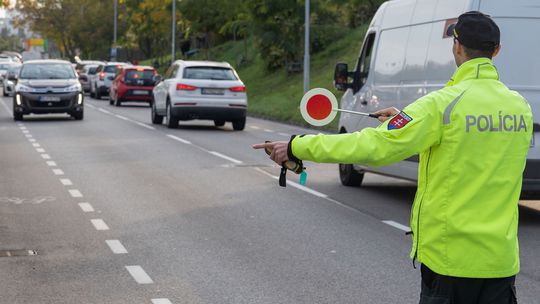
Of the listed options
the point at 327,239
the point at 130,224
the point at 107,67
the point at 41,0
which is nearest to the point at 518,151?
the point at 327,239

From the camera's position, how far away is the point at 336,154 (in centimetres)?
394

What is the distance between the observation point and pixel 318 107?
177 inches

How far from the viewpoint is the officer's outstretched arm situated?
394cm

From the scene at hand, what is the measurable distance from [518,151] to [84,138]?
792 inches

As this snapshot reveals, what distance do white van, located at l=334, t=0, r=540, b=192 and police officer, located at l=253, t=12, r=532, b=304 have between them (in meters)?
7.17

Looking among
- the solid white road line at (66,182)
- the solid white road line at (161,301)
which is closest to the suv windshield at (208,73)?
the solid white road line at (66,182)

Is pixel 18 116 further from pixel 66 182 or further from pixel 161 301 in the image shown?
pixel 161 301

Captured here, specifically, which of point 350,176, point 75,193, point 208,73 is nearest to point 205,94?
point 208,73

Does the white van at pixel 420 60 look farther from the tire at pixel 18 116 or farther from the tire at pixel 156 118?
the tire at pixel 18 116

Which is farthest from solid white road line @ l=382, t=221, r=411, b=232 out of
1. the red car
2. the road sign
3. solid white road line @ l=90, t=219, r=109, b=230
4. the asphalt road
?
the red car

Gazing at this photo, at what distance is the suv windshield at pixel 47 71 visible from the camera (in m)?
31.2

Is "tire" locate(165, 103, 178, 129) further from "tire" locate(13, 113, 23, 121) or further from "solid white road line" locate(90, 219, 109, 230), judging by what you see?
"solid white road line" locate(90, 219, 109, 230)

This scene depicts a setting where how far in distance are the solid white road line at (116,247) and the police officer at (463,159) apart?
5575 mm

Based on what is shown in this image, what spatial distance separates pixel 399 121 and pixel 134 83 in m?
38.0
